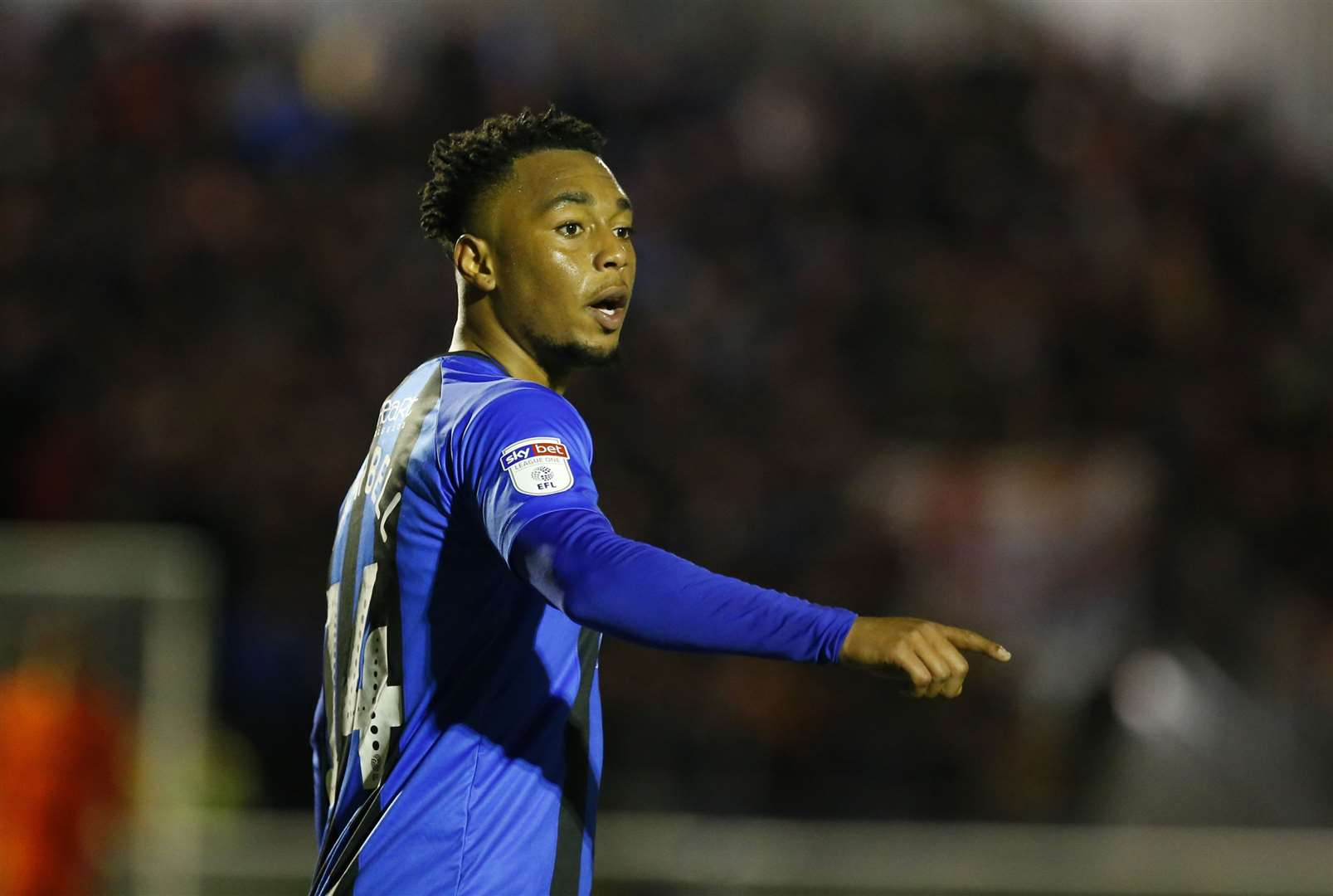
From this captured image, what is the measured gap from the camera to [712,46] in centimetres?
1218

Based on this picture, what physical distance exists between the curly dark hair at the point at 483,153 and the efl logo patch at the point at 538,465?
730 millimetres

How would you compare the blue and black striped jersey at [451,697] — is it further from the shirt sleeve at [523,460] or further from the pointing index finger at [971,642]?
the pointing index finger at [971,642]

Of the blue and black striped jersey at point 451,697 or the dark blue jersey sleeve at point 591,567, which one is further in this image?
the blue and black striped jersey at point 451,697

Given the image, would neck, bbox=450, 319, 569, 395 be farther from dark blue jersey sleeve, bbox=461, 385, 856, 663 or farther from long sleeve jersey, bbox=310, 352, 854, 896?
Answer: dark blue jersey sleeve, bbox=461, 385, 856, 663

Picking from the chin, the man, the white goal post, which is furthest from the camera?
the white goal post

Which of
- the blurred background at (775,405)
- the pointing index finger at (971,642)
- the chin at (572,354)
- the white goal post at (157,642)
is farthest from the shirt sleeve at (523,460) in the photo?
the white goal post at (157,642)

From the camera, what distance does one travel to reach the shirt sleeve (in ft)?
7.77

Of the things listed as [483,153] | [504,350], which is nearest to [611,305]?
[504,350]

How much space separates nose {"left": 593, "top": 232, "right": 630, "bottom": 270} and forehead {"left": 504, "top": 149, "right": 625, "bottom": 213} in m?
0.07

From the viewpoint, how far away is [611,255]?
2.88 metres

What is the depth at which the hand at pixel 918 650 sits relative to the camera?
6.91 feet

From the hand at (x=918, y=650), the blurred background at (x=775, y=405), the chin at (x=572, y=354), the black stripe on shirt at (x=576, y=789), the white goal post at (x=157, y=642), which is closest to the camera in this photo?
the hand at (x=918, y=650)

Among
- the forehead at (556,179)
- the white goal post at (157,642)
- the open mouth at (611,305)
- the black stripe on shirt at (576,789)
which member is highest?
the forehead at (556,179)

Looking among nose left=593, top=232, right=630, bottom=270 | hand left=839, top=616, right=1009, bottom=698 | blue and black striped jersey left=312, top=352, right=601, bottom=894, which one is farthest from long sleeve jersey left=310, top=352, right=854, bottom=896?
hand left=839, top=616, right=1009, bottom=698
